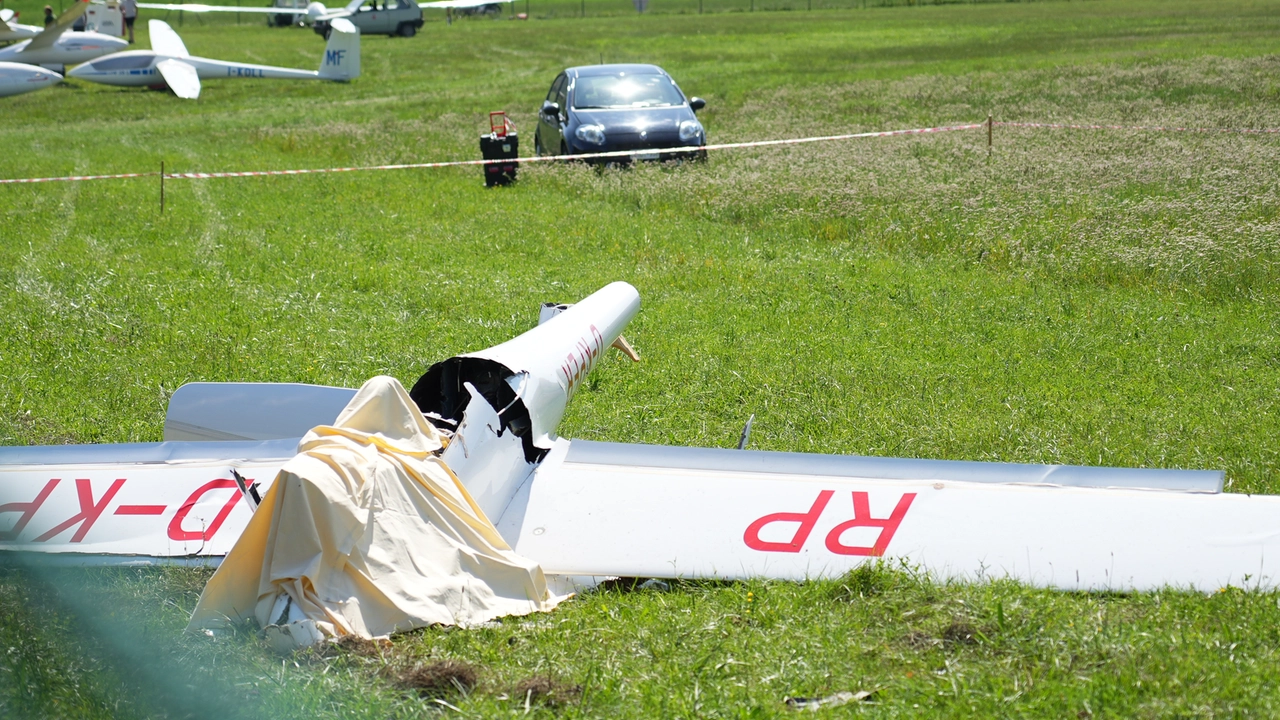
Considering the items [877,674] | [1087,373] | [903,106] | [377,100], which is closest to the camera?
[877,674]

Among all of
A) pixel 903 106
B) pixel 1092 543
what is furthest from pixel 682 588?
pixel 903 106

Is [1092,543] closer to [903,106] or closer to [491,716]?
[491,716]

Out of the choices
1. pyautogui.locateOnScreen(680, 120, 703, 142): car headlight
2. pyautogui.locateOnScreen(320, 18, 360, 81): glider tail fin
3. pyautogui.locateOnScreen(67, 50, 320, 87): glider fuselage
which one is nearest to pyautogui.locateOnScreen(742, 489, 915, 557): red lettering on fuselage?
pyautogui.locateOnScreen(680, 120, 703, 142): car headlight

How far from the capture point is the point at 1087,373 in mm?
7098

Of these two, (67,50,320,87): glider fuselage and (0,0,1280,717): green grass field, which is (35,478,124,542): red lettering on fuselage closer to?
(0,0,1280,717): green grass field

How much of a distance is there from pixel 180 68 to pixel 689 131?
21.0 metres

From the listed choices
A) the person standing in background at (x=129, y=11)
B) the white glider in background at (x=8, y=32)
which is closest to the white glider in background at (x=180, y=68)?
the white glider in background at (x=8, y=32)

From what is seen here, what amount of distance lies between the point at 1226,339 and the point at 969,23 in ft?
126

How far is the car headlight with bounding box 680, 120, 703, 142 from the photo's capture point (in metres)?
15.2

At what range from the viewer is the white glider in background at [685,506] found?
432cm

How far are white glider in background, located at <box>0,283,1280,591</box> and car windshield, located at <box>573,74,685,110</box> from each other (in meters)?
11.1

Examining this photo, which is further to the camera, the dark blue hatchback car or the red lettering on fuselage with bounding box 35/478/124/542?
the dark blue hatchback car

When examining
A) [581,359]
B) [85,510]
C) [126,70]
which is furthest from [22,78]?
[85,510]

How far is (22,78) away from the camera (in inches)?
1122
